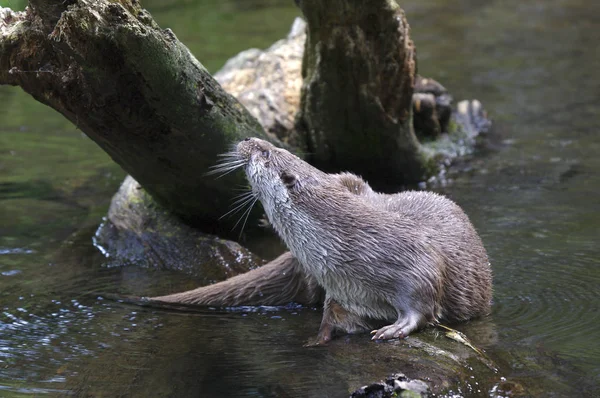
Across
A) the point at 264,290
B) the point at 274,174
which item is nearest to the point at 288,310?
the point at 264,290

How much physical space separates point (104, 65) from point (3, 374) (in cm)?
144

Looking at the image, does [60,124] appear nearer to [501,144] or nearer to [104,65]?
[501,144]

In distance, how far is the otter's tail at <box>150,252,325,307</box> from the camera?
450 cm

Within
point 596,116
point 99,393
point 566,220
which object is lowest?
point 99,393

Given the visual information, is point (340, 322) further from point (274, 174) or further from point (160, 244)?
point (160, 244)

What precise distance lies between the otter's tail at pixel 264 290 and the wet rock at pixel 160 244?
0.50m

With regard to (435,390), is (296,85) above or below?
above

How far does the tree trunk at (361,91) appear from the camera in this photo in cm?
553

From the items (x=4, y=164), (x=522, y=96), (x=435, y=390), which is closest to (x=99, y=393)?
(x=435, y=390)

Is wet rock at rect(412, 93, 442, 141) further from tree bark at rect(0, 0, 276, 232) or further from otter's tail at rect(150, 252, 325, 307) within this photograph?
otter's tail at rect(150, 252, 325, 307)

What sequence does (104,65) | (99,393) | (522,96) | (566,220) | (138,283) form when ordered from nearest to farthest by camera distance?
(99,393)
(104,65)
(138,283)
(566,220)
(522,96)

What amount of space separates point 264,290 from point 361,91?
180cm

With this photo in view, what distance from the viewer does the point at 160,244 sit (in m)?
5.33

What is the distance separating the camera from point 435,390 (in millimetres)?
3197
